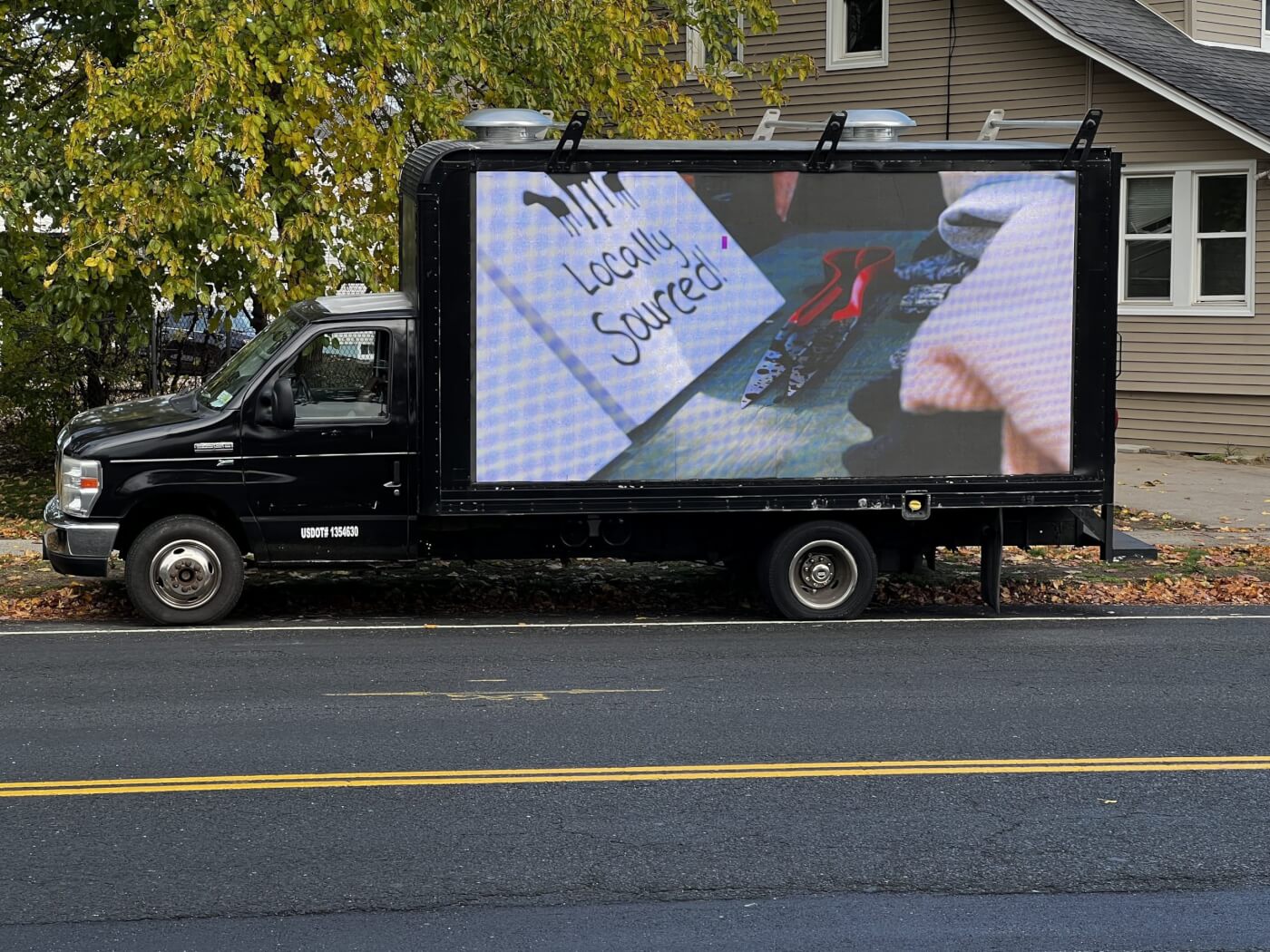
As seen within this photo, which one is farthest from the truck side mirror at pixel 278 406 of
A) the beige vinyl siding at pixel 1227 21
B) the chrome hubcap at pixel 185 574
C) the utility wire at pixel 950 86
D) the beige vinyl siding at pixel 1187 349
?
the beige vinyl siding at pixel 1227 21

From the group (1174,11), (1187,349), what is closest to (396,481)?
(1187,349)

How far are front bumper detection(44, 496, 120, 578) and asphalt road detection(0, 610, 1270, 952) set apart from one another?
68cm

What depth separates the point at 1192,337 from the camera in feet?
69.8

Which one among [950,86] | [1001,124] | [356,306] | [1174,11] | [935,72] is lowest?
[356,306]

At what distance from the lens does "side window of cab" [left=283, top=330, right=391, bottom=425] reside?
11094 mm

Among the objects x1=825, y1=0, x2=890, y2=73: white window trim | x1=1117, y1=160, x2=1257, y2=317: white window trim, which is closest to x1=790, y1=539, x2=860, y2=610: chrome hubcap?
x1=1117, y1=160, x2=1257, y2=317: white window trim

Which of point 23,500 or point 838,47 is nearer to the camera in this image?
point 23,500

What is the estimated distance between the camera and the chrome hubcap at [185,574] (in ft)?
36.1

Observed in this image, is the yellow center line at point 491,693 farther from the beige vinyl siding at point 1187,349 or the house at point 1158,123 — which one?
the beige vinyl siding at point 1187,349

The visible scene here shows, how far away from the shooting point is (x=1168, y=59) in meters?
21.7

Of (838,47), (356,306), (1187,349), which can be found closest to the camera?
(356,306)

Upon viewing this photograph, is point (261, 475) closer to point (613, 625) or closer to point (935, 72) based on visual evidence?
point (613, 625)

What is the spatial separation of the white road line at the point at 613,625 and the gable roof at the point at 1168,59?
1015 cm

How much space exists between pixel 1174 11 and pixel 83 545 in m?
18.2
